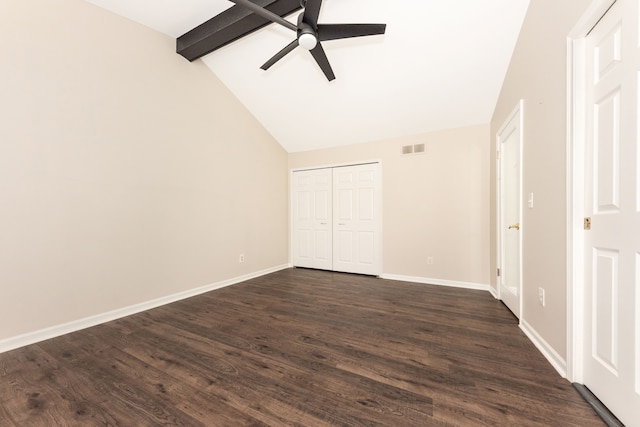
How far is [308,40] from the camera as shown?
208 centimetres

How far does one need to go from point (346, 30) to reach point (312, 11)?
34cm

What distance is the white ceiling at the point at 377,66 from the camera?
8.18ft

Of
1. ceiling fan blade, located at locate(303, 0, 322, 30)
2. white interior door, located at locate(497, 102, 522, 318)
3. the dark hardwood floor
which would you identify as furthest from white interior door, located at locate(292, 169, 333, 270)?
ceiling fan blade, located at locate(303, 0, 322, 30)

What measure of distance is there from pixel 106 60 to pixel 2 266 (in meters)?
2.19

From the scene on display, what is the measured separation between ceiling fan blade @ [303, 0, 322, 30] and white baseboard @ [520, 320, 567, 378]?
3078 mm

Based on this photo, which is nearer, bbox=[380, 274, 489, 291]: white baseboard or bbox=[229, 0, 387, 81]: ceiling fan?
bbox=[229, 0, 387, 81]: ceiling fan

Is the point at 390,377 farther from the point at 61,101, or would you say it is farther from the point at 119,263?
the point at 61,101

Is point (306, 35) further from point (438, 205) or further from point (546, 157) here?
point (438, 205)

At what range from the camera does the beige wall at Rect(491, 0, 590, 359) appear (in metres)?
1.66

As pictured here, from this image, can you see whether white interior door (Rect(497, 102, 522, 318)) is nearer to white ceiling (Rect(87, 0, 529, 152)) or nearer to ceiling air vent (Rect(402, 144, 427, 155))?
white ceiling (Rect(87, 0, 529, 152))

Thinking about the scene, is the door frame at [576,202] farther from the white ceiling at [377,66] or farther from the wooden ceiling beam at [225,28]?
the wooden ceiling beam at [225,28]

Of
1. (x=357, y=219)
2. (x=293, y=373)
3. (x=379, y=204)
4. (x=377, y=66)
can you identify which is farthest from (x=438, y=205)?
(x=293, y=373)

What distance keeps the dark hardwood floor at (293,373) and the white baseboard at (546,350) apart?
0.05 meters

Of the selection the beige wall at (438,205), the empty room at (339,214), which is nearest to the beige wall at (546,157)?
the empty room at (339,214)
